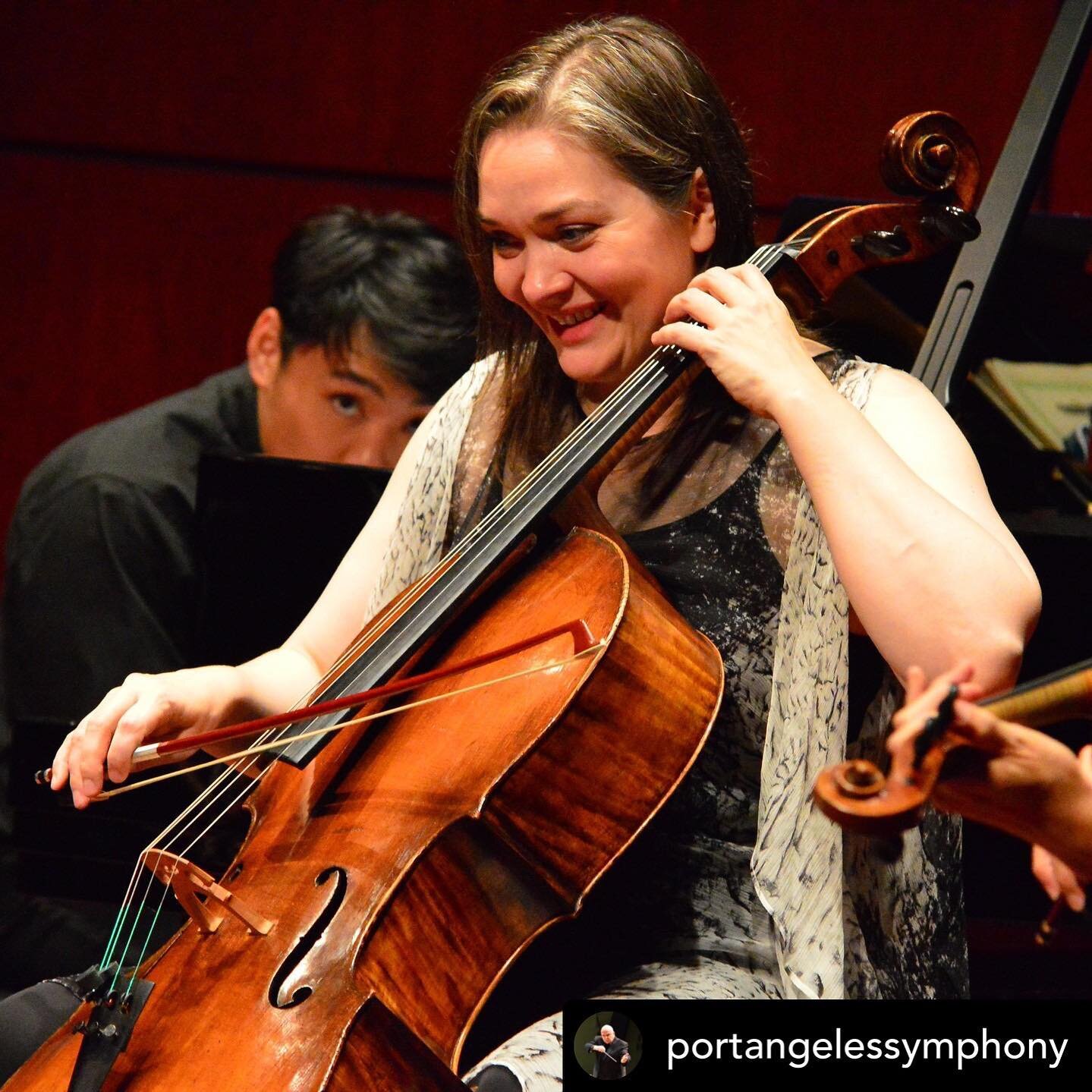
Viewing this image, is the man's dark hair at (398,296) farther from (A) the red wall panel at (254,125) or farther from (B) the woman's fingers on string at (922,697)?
(B) the woman's fingers on string at (922,697)

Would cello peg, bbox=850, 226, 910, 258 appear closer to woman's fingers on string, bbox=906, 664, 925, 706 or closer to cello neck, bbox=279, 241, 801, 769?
cello neck, bbox=279, 241, 801, 769

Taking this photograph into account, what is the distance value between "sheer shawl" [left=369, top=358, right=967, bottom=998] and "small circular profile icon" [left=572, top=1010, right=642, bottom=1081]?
29cm

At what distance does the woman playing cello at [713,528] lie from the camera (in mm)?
1154

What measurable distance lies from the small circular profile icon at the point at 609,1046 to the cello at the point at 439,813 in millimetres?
111

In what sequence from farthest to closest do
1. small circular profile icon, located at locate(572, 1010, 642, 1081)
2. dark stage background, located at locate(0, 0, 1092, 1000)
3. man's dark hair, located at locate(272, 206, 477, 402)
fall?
dark stage background, located at locate(0, 0, 1092, 1000)
man's dark hair, located at locate(272, 206, 477, 402)
small circular profile icon, located at locate(572, 1010, 642, 1081)

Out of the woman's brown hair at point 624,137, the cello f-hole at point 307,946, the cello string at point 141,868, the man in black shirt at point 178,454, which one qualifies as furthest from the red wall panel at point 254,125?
the cello f-hole at point 307,946

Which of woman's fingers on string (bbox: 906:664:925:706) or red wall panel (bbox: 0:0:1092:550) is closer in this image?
woman's fingers on string (bbox: 906:664:925:706)

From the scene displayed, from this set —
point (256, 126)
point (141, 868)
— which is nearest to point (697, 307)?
point (141, 868)

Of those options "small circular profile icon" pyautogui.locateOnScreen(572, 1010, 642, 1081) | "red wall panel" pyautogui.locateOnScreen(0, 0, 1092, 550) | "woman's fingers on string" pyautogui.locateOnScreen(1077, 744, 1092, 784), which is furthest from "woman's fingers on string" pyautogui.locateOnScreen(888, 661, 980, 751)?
"red wall panel" pyautogui.locateOnScreen(0, 0, 1092, 550)

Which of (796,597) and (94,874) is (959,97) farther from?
(94,874)

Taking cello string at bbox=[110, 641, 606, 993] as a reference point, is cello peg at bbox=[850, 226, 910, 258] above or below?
above

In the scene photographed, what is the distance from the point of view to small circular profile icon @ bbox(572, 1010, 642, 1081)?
3.05 feet

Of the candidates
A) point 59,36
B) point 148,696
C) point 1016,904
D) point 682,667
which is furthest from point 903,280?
point 59,36

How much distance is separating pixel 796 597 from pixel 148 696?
568 millimetres
